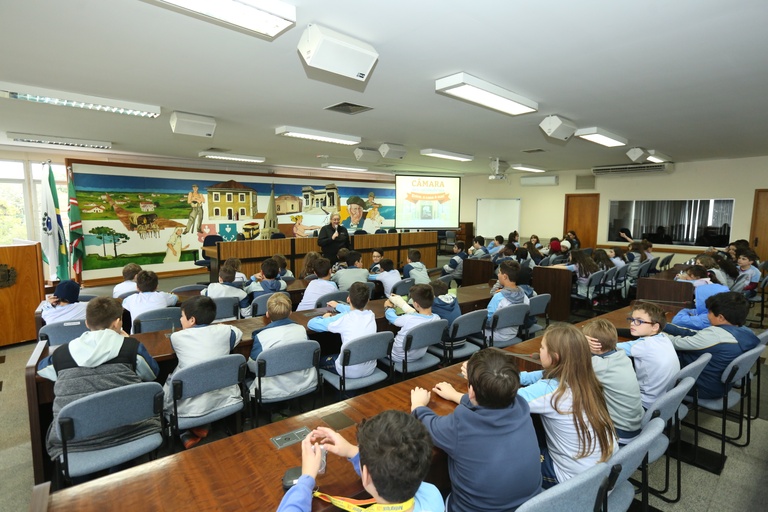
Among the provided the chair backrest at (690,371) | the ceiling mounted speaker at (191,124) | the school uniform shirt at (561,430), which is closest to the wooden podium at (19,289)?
the ceiling mounted speaker at (191,124)

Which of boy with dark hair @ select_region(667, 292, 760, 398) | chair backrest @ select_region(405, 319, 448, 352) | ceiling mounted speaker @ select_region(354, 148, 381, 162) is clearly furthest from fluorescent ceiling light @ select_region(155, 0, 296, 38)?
ceiling mounted speaker @ select_region(354, 148, 381, 162)

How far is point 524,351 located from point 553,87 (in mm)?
2743

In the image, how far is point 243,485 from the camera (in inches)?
53.9

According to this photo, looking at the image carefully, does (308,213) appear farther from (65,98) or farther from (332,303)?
(332,303)

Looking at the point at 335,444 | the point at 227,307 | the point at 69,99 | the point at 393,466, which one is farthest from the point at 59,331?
the point at 393,466

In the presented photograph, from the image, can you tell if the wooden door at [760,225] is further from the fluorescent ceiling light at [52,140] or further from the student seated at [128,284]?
the fluorescent ceiling light at [52,140]

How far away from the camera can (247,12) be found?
2244 millimetres

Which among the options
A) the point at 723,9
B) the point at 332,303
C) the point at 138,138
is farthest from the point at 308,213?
the point at 723,9

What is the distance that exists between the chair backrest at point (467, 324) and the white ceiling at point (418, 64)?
2198 mm

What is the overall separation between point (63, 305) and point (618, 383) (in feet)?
14.8

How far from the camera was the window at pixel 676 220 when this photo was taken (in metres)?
9.83

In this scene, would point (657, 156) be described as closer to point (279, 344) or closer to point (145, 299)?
point (279, 344)

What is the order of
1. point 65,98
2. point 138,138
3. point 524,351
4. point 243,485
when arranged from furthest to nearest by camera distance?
point 138,138, point 65,98, point 524,351, point 243,485

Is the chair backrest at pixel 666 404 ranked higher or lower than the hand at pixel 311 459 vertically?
lower
